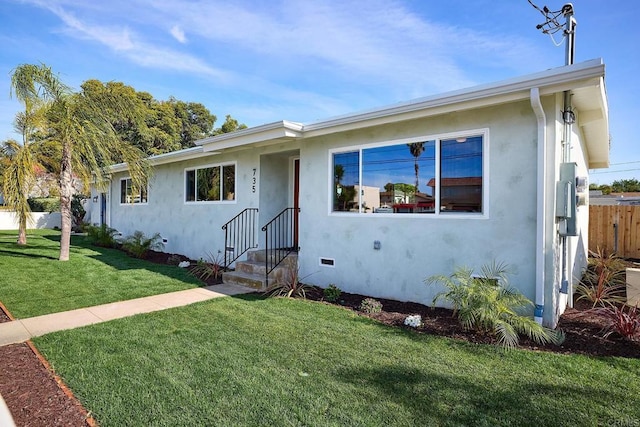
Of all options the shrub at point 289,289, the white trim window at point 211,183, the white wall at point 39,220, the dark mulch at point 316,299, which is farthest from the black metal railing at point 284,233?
the white wall at point 39,220

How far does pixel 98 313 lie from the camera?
521 cm

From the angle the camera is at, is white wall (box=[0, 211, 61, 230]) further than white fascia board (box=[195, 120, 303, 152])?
Yes

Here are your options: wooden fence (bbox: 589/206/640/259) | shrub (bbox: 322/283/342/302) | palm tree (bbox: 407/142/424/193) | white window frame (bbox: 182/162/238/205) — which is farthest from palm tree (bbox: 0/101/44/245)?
wooden fence (bbox: 589/206/640/259)

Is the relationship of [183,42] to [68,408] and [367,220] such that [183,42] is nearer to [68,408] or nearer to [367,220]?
[367,220]

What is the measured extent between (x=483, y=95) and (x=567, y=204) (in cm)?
176

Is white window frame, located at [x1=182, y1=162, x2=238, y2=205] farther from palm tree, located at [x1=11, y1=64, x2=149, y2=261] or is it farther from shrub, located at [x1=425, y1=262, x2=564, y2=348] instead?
shrub, located at [x1=425, y1=262, x2=564, y2=348]

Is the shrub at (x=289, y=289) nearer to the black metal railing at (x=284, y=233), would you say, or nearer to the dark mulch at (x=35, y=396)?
the black metal railing at (x=284, y=233)

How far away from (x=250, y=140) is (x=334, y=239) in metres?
2.73

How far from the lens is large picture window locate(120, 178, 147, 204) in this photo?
13.0 meters

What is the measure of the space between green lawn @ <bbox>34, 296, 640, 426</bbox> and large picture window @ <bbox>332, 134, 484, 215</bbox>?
6.97ft

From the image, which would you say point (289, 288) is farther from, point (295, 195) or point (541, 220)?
point (541, 220)

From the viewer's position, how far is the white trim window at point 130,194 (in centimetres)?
1288

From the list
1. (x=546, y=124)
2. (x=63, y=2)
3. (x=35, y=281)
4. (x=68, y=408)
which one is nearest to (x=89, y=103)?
(x=63, y=2)

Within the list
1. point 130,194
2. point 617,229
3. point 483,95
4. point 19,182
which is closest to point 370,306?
point 483,95
